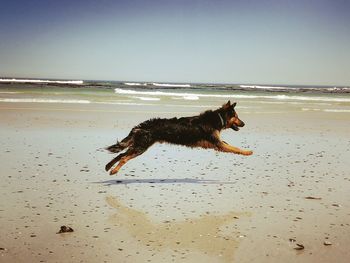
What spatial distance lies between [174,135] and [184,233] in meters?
2.99

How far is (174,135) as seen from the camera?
274 inches

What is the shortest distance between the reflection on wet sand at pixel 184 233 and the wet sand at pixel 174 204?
0.03 ft

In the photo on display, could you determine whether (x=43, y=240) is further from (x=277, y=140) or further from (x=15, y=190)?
(x=277, y=140)

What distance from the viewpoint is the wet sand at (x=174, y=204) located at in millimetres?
3699

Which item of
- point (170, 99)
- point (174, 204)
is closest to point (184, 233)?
point (174, 204)

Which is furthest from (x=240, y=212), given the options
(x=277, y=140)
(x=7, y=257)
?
(x=277, y=140)

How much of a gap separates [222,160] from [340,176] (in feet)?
7.34

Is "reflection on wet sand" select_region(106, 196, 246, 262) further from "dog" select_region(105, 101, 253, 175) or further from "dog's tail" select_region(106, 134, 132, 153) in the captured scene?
"dog's tail" select_region(106, 134, 132, 153)

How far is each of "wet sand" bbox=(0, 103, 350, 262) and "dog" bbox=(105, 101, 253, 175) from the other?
35 cm

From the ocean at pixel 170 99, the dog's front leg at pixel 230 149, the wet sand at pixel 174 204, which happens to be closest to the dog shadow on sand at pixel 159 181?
the wet sand at pixel 174 204

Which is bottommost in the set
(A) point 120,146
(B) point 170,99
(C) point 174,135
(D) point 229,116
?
(B) point 170,99

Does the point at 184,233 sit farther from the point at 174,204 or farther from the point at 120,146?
the point at 120,146

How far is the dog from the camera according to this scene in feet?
22.3

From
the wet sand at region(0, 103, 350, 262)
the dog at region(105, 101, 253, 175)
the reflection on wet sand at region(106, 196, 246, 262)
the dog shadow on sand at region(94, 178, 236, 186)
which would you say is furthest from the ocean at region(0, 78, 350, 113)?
the reflection on wet sand at region(106, 196, 246, 262)
